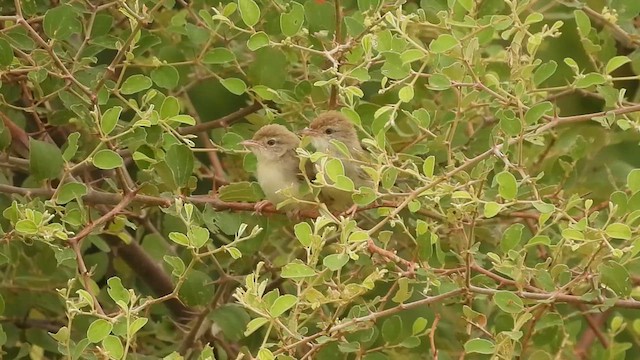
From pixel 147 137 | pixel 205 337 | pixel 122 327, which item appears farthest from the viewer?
pixel 205 337

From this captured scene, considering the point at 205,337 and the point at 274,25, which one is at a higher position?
the point at 274,25

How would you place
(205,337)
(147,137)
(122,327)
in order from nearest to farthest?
(122,327) < (147,137) < (205,337)

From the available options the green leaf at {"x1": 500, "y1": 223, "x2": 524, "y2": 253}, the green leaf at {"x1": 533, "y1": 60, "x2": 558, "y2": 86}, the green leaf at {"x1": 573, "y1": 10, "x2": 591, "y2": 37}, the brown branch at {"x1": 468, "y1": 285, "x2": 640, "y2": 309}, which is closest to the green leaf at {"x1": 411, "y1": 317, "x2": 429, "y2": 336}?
the brown branch at {"x1": 468, "y1": 285, "x2": 640, "y2": 309}

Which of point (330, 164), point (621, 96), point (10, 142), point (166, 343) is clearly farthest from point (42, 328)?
point (621, 96)

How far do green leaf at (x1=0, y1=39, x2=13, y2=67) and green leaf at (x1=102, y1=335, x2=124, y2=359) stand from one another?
851mm

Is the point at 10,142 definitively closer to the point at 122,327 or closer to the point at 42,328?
the point at 42,328

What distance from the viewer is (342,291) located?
2.70 m

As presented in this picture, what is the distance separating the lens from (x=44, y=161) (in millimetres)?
3094

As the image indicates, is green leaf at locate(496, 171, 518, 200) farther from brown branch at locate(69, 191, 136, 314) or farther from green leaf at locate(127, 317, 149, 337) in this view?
brown branch at locate(69, 191, 136, 314)

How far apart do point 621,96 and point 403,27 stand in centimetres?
61

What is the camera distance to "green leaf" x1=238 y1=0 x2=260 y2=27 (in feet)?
9.95

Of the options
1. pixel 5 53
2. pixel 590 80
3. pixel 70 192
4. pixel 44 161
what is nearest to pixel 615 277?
pixel 590 80

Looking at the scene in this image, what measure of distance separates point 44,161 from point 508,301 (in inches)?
48.2

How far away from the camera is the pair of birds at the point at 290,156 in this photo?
3482 mm
